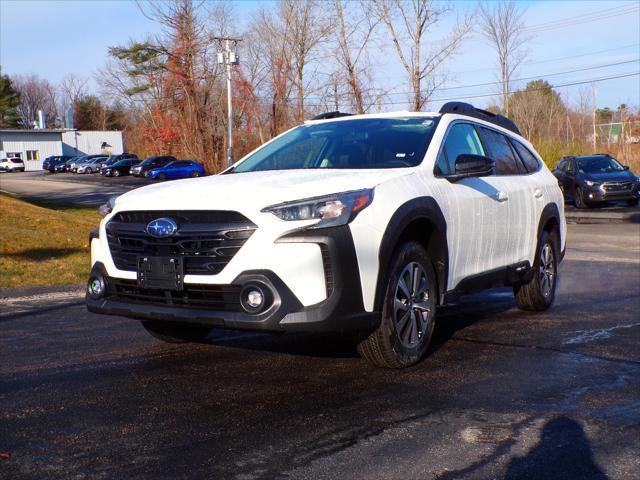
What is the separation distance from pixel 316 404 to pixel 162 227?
1415 millimetres

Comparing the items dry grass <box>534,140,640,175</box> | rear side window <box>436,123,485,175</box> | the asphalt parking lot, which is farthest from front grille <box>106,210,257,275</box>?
dry grass <box>534,140,640,175</box>

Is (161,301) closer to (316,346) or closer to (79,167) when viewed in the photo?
(316,346)

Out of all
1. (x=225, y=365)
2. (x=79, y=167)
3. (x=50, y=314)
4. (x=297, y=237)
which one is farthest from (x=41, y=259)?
(x=79, y=167)

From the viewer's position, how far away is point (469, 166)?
5.86 meters

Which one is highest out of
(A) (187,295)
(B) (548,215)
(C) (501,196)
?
(C) (501,196)

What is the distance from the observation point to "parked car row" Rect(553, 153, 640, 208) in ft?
79.9

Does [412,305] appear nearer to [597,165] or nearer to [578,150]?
[597,165]

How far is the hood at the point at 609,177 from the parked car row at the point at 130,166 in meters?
31.1

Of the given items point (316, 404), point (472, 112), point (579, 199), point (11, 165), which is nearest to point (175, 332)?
point (316, 404)

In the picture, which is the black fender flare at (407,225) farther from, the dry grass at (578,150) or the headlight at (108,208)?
the dry grass at (578,150)

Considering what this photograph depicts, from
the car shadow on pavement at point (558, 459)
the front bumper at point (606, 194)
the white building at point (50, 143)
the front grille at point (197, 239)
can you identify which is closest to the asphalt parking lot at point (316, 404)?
the car shadow on pavement at point (558, 459)

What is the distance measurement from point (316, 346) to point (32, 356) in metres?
2.08

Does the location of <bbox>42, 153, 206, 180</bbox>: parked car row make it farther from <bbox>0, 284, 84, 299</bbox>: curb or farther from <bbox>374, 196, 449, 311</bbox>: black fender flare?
<bbox>374, 196, 449, 311</bbox>: black fender flare

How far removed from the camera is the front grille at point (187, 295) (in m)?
4.71
